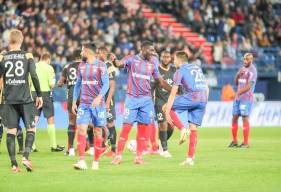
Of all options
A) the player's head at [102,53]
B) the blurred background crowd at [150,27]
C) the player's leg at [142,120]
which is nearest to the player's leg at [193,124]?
the player's leg at [142,120]

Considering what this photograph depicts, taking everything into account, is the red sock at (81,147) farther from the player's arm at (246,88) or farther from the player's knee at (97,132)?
the player's arm at (246,88)

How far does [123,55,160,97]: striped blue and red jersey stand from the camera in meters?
15.2

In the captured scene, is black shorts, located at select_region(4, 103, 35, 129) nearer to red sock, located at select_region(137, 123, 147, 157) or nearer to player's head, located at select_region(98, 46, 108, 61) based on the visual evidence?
red sock, located at select_region(137, 123, 147, 157)

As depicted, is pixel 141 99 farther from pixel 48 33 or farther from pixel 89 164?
pixel 48 33

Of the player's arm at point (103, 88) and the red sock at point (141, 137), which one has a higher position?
the player's arm at point (103, 88)

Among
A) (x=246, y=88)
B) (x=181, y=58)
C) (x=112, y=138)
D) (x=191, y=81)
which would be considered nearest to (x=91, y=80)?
(x=181, y=58)

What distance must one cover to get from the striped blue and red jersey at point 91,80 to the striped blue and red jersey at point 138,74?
1039mm

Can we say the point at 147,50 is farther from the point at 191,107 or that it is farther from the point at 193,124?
the point at 193,124

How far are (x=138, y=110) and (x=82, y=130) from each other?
1.62m

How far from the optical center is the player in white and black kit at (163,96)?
17413 millimetres

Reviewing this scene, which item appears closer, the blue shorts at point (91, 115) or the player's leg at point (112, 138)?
the blue shorts at point (91, 115)

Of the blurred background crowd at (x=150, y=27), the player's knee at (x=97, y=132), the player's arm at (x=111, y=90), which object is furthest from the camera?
the blurred background crowd at (x=150, y=27)

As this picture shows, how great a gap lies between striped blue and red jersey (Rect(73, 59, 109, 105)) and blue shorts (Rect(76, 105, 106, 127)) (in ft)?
0.40

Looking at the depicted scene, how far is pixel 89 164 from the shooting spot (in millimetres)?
15086
